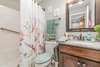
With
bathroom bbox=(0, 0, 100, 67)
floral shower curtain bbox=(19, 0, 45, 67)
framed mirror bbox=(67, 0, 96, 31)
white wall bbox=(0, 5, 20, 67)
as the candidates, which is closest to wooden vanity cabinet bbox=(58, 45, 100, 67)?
bathroom bbox=(0, 0, 100, 67)

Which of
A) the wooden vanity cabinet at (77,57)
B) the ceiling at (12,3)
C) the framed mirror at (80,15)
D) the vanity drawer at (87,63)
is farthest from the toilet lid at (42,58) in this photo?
the ceiling at (12,3)

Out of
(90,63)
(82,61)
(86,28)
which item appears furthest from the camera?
(86,28)

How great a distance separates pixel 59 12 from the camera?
290 cm

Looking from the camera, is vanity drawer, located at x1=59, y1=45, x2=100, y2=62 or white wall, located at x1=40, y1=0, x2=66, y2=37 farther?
white wall, located at x1=40, y1=0, x2=66, y2=37

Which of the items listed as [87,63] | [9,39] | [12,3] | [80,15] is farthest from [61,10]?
[87,63]

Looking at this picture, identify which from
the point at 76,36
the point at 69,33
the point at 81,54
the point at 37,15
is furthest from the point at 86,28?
the point at 37,15

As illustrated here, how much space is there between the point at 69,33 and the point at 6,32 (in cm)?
123

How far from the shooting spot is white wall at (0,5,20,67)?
2432mm

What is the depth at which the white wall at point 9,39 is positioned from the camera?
2.43m

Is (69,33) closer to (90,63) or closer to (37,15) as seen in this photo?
(37,15)

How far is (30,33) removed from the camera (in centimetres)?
250

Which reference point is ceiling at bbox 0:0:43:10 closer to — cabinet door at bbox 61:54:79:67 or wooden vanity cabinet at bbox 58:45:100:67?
wooden vanity cabinet at bbox 58:45:100:67

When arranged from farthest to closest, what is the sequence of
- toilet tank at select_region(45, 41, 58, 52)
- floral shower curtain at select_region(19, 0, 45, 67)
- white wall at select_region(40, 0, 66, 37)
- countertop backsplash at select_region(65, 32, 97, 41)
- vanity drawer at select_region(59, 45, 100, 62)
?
white wall at select_region(40, 0, 66, 37) < toilet tank at select_region(45, 41, 58, 52) < floral shower curtain at select_region(19, 0, 45, 67) < countertop backsplash at select_region(65, 32, 97, 41) < vanity drawer at select_region(59, 45, 100, 62)

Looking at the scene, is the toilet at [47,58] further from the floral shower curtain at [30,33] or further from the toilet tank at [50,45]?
the floral shower curtain at [30,33]
